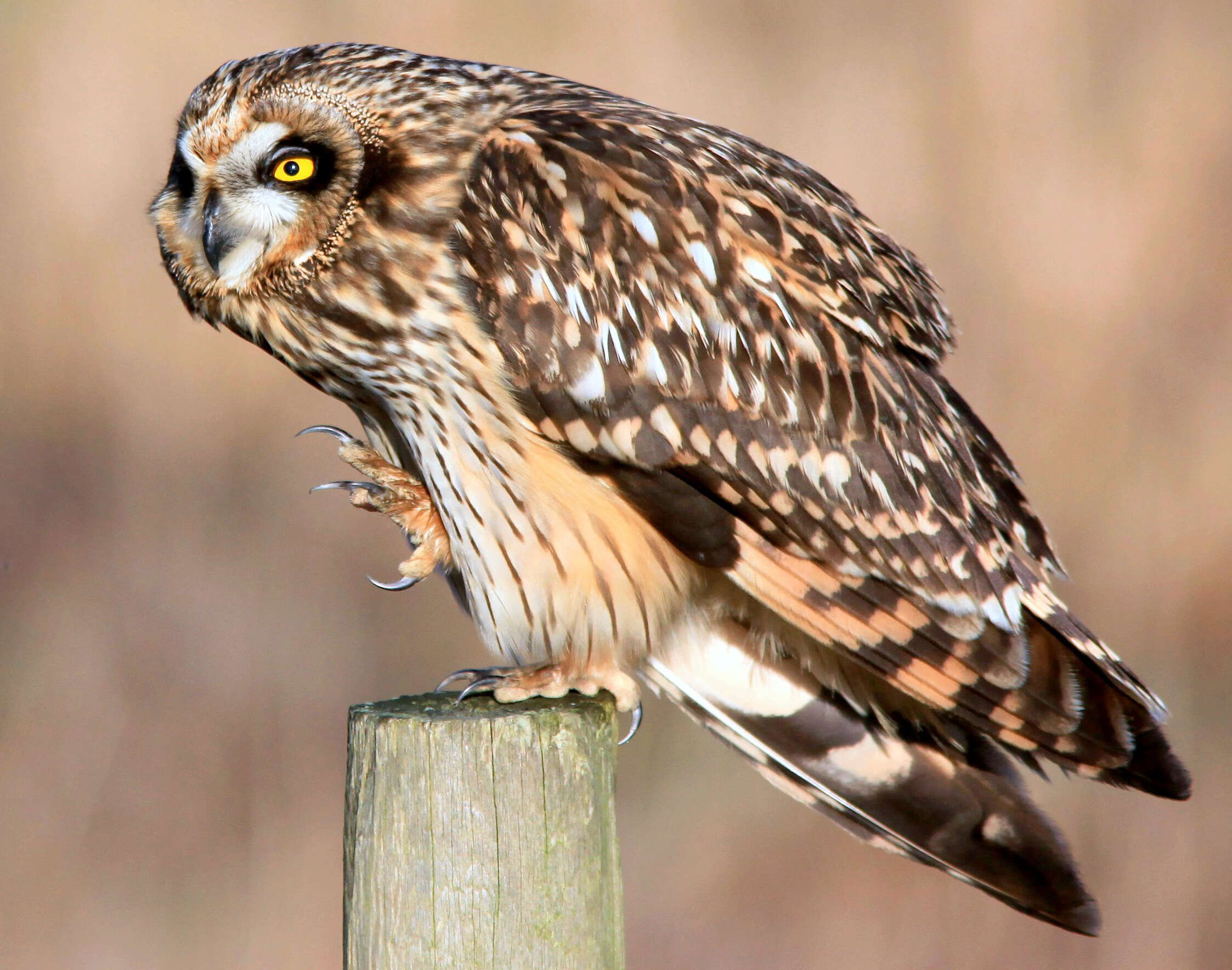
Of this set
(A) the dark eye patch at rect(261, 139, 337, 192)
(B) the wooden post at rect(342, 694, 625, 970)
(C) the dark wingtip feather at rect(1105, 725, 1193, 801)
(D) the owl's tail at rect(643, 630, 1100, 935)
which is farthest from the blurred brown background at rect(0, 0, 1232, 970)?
(B) the wooden post at rect(342, 694, 625, 970)

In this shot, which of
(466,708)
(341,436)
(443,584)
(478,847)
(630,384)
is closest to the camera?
(478,847)

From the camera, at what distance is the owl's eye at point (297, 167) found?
2.62 meters

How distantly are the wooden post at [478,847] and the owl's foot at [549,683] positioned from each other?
434mm

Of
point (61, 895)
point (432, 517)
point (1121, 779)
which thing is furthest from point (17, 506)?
point (1121, 779)

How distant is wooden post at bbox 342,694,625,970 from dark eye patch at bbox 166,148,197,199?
1.25m

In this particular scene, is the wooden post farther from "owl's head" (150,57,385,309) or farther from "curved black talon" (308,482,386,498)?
"owl's head" (150,57,385,309)

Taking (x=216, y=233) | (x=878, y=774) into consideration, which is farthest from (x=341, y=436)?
(x=878, y=774)

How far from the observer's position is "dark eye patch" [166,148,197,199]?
2.78 m

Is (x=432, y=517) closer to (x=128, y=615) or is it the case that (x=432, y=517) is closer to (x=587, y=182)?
(x=587, y=182)

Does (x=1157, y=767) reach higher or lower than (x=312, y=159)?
lower

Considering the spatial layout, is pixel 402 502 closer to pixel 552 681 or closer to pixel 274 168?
pixel 552 681

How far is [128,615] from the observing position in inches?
194

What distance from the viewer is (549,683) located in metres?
2.75

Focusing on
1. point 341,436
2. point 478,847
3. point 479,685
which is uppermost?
point 341,436
